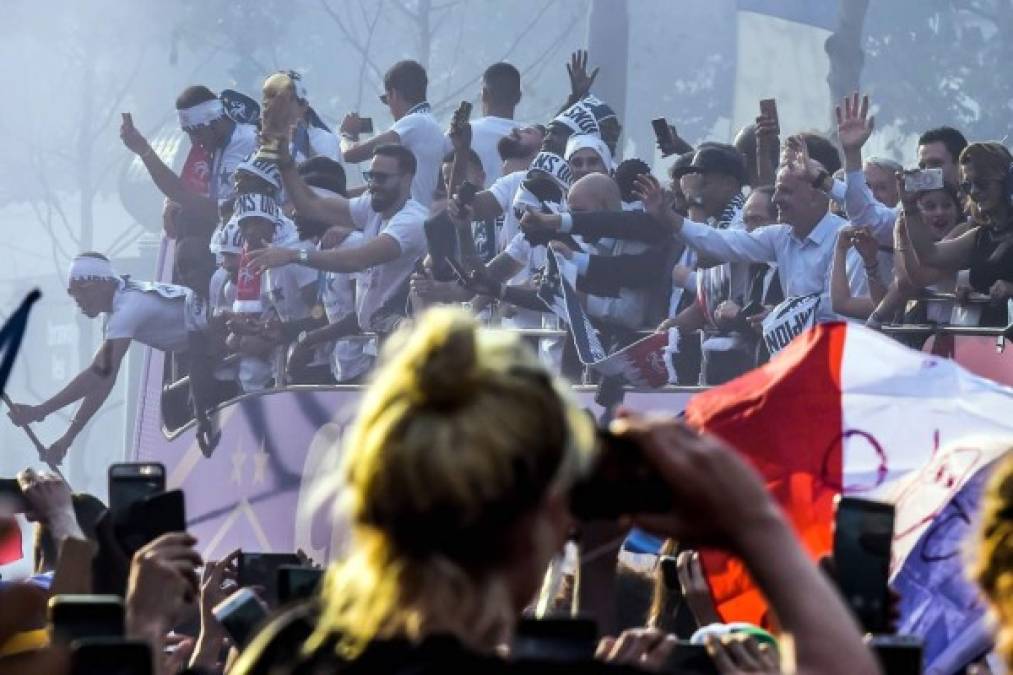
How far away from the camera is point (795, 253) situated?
366 inches

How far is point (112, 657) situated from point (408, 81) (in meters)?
9.12

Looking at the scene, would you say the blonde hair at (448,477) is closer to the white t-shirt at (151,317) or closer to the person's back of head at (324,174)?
the person's back of head at (324,174)

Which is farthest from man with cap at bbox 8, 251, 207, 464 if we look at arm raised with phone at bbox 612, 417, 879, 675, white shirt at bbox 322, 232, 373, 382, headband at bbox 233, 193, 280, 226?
arm raised with phone at bbox 612, 417, 879, 675

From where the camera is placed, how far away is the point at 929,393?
4883 millimetres

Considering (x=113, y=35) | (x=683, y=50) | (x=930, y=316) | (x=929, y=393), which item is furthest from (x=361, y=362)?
(x=113, y=35)

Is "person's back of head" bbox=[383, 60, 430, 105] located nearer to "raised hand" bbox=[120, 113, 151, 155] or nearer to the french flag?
"raised hand" bbox=[120, 113, 151, 155]

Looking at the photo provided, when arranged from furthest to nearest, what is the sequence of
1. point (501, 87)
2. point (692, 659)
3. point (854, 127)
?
1. point (501, 87)
2. point (854, 127)
3. point (692, 659)

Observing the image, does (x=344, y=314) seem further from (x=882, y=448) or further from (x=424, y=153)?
(x=882, y=448)

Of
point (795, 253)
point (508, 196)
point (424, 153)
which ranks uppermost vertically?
point (424, 153)

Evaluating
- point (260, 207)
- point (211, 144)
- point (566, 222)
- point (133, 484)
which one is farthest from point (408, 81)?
point (133, 484)

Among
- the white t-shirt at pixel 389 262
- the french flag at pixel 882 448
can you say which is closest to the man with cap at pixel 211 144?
the white t-shirt at pixel 389 262

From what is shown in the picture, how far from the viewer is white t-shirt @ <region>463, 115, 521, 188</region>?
428 inches

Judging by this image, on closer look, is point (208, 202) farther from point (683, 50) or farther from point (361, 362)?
point (683, 50)

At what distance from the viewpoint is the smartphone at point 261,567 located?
17.9 ft
